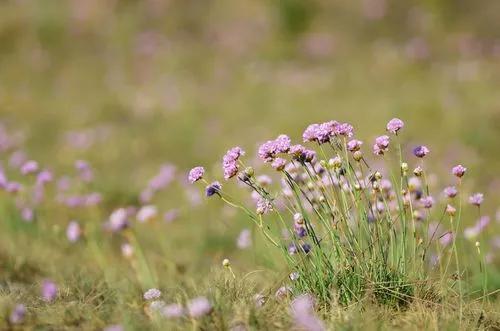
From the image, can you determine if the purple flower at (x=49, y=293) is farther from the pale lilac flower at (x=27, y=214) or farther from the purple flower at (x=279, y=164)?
the pale lilac flower at (x=27, y=214)

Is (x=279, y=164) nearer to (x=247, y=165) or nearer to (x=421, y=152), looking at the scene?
(x=421, y=152)

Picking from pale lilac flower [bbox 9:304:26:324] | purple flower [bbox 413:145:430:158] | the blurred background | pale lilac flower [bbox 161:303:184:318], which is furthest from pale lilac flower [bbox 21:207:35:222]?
purple flower [bbox 413:145:430:158]

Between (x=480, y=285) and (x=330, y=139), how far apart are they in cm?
121

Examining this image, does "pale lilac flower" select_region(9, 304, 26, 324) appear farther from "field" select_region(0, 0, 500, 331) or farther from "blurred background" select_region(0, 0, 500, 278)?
"blurred background" select_region(0, 0, 500, 278)

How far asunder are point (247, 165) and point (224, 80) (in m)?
3.70

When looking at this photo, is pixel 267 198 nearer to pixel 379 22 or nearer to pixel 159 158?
pixel 159 158

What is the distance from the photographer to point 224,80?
9320mm

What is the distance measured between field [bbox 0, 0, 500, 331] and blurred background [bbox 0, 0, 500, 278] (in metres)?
0.04

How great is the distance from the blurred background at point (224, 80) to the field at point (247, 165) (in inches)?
1.4

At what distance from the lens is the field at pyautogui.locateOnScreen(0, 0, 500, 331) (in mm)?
2385

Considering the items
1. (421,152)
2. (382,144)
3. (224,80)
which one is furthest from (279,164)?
(224,80)

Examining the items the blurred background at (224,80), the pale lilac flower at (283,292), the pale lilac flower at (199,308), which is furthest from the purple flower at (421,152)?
the blurred background at (224,80)

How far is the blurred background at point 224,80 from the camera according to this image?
6.59 m

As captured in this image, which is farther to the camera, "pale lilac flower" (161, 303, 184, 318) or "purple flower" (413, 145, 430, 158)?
"purple flower" (413, 145, 430, 158)
